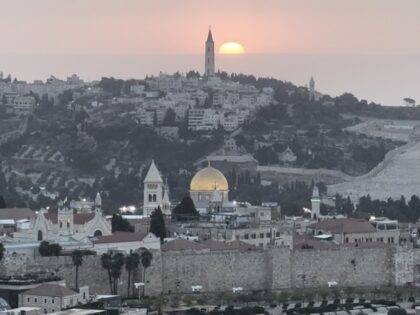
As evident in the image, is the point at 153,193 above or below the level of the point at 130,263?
above

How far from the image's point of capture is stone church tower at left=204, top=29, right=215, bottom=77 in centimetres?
13288

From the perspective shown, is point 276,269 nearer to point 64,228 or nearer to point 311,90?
point 64,228

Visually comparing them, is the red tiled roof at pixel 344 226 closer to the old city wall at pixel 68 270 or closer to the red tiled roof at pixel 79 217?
the red tiled roof at pixel 79 217

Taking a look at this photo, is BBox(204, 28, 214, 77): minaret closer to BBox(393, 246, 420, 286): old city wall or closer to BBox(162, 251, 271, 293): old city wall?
BBox(393, 246, 420, 286): old city wall

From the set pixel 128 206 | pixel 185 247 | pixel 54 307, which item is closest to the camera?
pixel 54 307

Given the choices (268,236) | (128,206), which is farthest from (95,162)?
(268,236)

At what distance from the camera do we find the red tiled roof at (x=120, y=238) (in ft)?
182

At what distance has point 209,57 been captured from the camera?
141 m

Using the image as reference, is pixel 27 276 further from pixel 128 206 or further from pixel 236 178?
pixel 236 178

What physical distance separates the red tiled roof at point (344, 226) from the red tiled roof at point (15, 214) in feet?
26.7

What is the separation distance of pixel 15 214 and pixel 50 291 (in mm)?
18303

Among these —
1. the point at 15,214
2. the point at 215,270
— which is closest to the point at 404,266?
the point at 215,270

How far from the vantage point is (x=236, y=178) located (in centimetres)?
9319

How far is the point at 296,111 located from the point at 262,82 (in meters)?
19.7
